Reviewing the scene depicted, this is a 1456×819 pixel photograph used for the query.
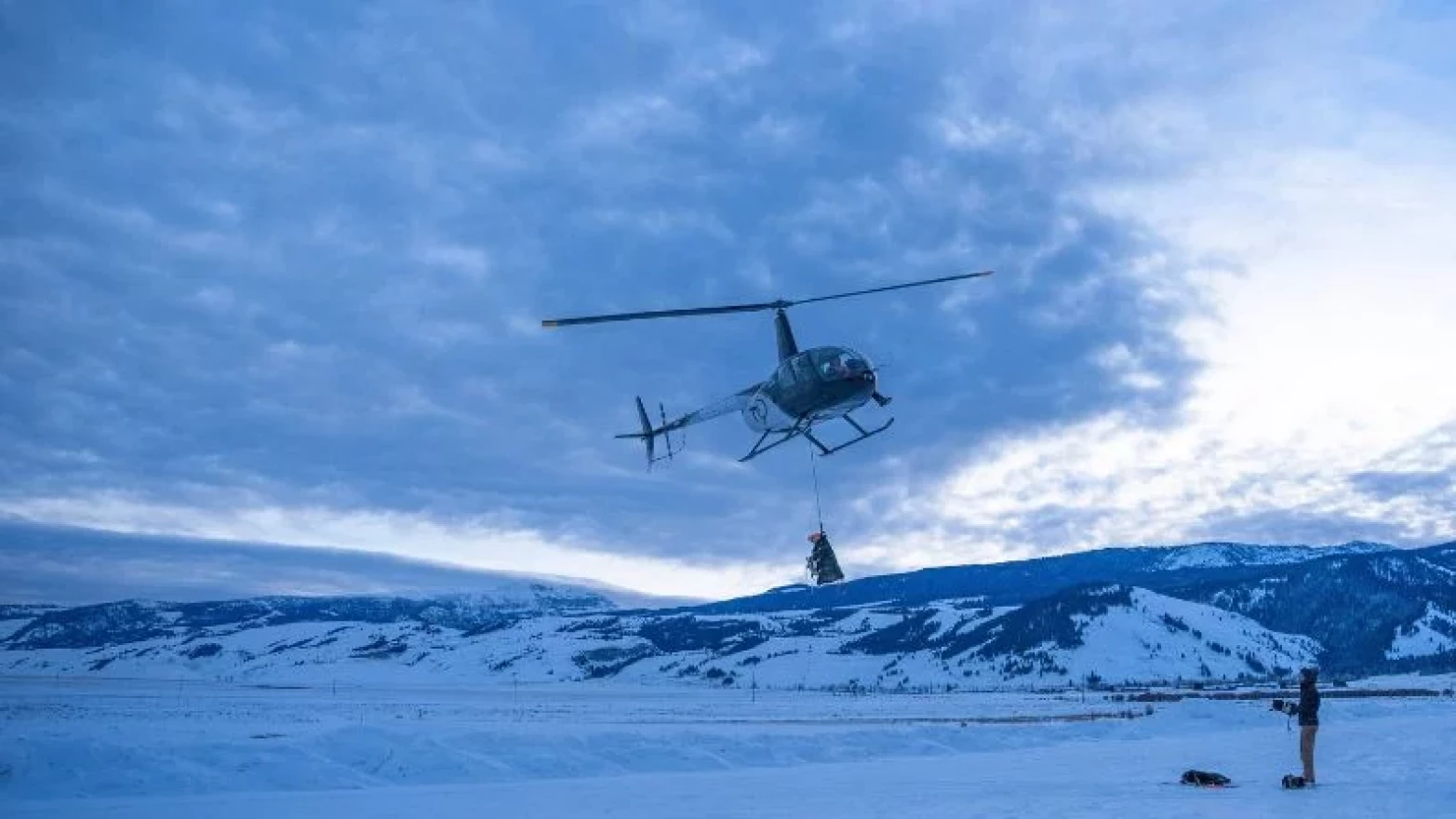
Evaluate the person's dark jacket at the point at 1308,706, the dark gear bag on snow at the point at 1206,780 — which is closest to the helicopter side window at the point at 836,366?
the dark gear bag on snow at the point at 1206,780

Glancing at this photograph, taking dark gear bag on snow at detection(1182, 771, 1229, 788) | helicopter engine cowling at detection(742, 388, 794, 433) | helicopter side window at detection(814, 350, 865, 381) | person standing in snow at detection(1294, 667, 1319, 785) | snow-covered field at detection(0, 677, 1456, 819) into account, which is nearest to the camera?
→ snow-covered field at detection(0, 677, 1456, 819)

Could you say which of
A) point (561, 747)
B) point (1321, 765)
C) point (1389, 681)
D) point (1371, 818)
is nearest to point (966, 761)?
point (1321, 765)

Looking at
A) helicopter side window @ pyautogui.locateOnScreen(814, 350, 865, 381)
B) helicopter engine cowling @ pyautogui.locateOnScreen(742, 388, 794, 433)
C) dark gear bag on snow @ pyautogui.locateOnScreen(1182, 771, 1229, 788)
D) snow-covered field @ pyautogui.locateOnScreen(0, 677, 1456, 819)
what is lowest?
snow-covered field @ pyautogui.locateOnScreen(0, 677, 1456, 819)

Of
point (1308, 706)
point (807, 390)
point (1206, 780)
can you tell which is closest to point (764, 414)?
point (807, 390)

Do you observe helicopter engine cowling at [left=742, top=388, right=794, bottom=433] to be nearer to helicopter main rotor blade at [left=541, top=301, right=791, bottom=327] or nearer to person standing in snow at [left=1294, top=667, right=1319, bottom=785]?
helicopter main rotor blade at [left=541, top=301, right=791, bottom=327]

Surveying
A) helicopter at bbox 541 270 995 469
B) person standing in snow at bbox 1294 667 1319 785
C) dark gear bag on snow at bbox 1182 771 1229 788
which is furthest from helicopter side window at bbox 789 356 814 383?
person standing in snow at bbox 1294 667 1319 785

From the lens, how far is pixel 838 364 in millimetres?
27625

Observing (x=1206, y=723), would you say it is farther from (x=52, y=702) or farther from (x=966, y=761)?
(x=52, y=702)

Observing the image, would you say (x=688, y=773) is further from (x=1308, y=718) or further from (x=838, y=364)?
(x=1308, y=718)

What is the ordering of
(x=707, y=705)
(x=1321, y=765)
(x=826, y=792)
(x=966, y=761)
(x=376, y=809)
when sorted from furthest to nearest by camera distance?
1. (x=707, y=705)
2. (x=966, y=761)
3. (x=1321, y=765)
4. (x=826, y=792)
5. (x=376, y=809)

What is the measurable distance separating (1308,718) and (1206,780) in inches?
88.1

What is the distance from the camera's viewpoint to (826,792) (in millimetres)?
A: 21000

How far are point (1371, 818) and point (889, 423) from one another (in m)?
15.9

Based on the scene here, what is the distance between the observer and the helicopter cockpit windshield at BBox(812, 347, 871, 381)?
90.4ft
